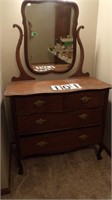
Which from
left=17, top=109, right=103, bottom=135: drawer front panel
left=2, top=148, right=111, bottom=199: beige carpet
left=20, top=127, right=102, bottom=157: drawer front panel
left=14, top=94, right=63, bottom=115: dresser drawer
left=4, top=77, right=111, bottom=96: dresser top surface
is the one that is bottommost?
left=2, top=148, right=111, bottom=199: beige carpet

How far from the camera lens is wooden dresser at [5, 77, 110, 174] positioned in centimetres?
148

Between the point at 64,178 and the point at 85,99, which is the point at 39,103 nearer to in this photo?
the point at 85,99

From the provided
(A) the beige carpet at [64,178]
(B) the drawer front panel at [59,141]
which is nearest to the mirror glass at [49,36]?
(B) the drawer front panel at [59,141]

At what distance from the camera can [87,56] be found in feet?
6.62

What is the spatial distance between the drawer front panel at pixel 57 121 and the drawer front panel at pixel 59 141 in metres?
0.07

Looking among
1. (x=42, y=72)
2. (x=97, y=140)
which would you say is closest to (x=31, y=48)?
(x=42, y=72)

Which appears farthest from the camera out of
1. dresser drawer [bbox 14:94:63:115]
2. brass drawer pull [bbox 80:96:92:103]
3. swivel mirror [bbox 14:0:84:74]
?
swivel mirror [bbox 14:0:84:74]

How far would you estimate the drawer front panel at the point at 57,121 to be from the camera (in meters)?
1.53

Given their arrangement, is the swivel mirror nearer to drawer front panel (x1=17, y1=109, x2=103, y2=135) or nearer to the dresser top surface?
the dresser top surface

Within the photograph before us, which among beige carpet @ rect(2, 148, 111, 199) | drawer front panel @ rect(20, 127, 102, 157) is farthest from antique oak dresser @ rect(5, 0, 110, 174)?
beige carpet @ rect(2, 148, 111, 199)

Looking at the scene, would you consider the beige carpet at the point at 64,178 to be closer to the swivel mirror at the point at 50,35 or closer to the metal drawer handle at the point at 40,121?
the metal drawer handle at the point at 40,121

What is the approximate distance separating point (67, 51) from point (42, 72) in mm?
360

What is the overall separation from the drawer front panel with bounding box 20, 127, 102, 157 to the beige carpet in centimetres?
23

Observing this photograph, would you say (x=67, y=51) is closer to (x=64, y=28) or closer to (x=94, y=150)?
(x=64, y=28)
